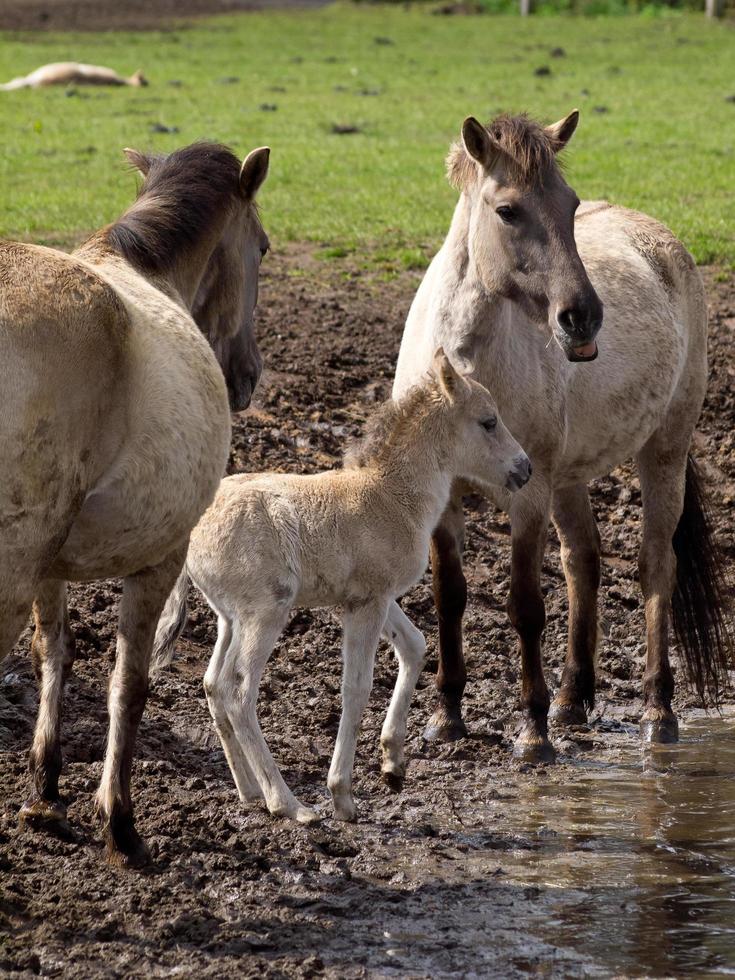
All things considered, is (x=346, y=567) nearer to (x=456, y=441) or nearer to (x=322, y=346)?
(x=456, y=441)

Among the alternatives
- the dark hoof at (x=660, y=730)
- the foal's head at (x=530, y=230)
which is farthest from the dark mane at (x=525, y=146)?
the dark hoof at (x=660, y=730)

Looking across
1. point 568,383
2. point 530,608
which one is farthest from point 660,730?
point 568,383

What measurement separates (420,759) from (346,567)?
120 centimetres

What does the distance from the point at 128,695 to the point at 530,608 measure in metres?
2.23

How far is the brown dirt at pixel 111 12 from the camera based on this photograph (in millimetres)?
33625

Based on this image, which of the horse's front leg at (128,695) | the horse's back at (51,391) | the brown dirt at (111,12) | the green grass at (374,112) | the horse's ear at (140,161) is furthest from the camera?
the brown dirt at (111,12)

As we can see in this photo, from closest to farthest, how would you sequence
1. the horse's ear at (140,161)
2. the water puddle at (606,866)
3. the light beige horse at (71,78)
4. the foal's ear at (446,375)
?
the water puddle at (606,866)
the foal's ear at (446,375)
the horse's ear at (140,161)
the light beige horse at (71,78)

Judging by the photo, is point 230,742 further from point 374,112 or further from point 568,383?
point 374,112

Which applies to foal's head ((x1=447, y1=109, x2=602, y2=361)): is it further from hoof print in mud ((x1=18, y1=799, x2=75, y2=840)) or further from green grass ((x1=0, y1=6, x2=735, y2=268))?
green grass ((x1=0, y1=6, x2=735, y2=268))

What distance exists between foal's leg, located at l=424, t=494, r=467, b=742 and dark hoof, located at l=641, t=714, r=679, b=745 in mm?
949

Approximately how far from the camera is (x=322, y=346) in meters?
10.7

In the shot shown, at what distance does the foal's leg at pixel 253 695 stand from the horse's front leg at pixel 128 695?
1.63 feet

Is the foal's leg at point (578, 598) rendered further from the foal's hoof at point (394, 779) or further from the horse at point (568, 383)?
the foal's hoof at point (394, 779)

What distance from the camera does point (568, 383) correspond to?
278 inches
